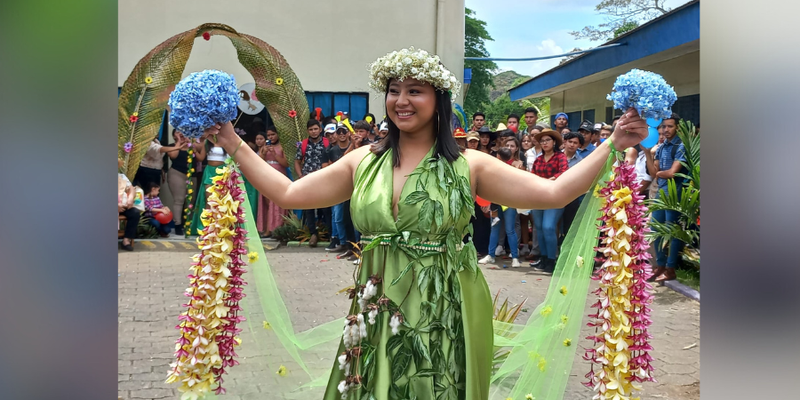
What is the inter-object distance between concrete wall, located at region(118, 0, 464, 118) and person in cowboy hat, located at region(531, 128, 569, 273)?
3.61m

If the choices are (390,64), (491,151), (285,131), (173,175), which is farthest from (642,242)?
(173,175)

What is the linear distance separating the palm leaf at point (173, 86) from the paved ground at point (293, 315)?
Answer: 174cm

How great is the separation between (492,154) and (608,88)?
8.11 meters

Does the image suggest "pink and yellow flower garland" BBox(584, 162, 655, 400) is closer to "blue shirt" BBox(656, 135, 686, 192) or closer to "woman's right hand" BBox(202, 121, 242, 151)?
"woman's right hand" BBox(202, 121, 242, 151)

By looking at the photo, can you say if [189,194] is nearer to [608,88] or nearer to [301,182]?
[301,182]

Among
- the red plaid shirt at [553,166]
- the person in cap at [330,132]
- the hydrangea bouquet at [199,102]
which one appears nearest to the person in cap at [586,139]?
the red plaid shirt at [553,166]

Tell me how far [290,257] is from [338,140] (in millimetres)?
1942

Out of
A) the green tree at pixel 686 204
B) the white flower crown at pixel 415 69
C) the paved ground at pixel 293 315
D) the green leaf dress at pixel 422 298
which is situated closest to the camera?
the green leaf dress at pixel 422 298

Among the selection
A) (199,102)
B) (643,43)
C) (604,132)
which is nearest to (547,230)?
(604,132)

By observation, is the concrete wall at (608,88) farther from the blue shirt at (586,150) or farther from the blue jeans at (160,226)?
the blue jeans at (160,226)

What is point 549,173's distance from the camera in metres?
8.69

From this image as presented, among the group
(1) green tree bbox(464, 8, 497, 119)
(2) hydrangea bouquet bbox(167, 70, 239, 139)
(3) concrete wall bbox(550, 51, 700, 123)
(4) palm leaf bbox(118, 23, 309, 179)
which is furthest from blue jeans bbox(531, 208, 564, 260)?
(1) green tree bbox(464, 8, 497, 119)

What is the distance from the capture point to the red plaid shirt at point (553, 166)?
28.4 feet
